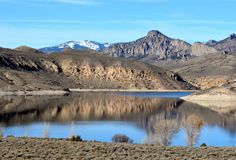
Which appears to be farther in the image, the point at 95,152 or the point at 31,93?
the point at 31,93

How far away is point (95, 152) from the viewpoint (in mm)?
30547

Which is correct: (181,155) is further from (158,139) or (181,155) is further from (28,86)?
(28,86)

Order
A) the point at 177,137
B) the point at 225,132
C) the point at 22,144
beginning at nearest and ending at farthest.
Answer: the point at 22,144 < the point at 177,137 < the point at 225,132

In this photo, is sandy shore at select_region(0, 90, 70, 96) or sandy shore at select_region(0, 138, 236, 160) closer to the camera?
sandy shore at select_region(0, 138, 236, 160)

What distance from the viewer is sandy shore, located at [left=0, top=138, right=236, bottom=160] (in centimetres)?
2875

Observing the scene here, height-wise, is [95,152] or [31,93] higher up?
[31,93]

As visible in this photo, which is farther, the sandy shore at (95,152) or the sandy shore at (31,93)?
the sandy shore at (31,93)

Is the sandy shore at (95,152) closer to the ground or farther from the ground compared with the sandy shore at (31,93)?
closer to the ground

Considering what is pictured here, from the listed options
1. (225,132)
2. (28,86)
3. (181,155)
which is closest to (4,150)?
(181,155)

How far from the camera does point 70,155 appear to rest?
95.9 feet

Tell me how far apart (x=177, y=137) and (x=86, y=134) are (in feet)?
36.3

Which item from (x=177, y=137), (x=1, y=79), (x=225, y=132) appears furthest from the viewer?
(x=1, y=79)

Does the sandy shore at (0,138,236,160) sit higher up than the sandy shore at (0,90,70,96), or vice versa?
the sandy shore at (0,90,70,96)

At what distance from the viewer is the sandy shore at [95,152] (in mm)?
28750
